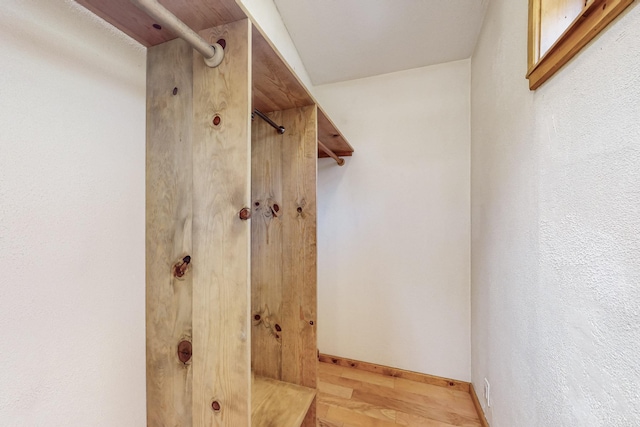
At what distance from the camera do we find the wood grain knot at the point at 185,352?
2.35 ft

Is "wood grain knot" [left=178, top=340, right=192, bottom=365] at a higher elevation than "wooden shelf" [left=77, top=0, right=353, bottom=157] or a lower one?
lower

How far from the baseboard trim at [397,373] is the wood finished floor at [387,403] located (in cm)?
3

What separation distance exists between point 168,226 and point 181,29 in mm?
552

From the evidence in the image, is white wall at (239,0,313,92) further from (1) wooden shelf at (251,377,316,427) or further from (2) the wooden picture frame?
(1) wooden shelf at (251,377,316,427)

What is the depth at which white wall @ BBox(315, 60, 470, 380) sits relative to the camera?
1.82m

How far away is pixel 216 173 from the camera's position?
0.70 metres

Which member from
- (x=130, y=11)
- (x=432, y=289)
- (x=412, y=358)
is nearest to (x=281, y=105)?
(x=130, y=11)

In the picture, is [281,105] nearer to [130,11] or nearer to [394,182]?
[130,11]

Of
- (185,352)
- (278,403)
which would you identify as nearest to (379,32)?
(185,352)

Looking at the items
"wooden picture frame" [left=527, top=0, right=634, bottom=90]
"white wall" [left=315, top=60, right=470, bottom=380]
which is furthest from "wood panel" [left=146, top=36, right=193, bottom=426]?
"white wall" [left=315, top=60, right=470, bottom=380]

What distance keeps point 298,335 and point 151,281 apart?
776 mm

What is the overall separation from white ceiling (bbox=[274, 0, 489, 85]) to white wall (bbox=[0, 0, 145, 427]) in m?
1.26

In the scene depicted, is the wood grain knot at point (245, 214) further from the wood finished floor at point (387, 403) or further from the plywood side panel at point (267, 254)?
the wood finished floor at point (387, 403)

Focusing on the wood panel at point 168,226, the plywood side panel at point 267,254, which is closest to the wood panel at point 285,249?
the plywood side panel at point 267,254
